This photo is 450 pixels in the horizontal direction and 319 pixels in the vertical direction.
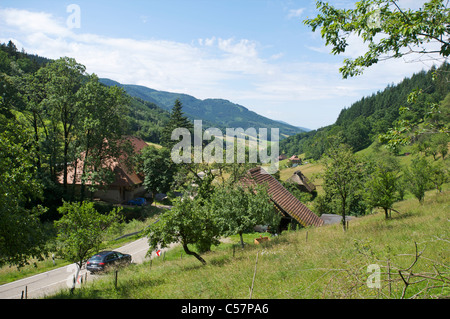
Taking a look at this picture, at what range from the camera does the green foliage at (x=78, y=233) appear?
1156cm

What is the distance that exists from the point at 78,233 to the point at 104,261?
607 cm

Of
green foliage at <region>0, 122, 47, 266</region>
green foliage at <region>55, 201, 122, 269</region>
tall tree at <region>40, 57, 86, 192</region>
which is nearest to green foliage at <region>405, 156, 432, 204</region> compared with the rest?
green foliage at <region>55, 201, 122, 269</region>

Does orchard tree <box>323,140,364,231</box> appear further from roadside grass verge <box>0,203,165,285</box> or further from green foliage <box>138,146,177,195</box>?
green foliage <box>138,146,177,195</box>

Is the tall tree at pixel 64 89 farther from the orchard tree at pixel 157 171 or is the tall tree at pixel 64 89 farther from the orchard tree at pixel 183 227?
the orchard tree at pixel 183 227

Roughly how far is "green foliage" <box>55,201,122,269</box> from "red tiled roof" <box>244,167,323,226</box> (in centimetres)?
1385

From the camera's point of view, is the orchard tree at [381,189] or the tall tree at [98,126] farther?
the tall tree at [98,126]

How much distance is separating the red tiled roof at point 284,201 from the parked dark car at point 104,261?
39.1ft

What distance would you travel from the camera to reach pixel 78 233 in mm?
11570

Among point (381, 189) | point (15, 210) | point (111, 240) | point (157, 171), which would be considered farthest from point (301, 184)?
point (15, 210)

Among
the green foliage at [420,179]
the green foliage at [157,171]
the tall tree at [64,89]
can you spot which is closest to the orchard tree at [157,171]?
the green foliage at [157,171]

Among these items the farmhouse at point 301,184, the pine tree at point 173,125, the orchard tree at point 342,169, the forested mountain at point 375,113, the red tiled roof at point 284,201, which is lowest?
the farmhouse at point 301,184
